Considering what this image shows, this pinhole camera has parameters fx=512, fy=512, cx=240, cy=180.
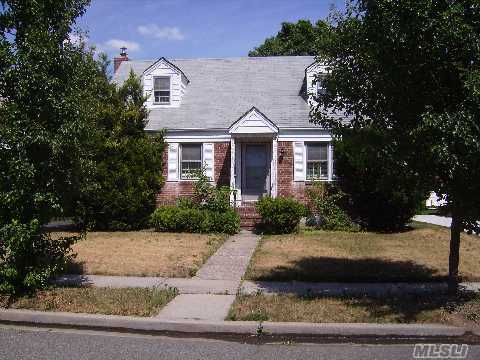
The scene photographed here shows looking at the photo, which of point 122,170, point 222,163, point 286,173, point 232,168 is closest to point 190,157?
point 222,163

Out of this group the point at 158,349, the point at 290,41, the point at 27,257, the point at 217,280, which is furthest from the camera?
the point at 290,41

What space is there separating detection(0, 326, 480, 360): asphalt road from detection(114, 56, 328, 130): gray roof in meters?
12.7

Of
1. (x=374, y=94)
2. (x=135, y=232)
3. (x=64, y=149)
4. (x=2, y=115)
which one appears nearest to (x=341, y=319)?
(x=374, y=94)

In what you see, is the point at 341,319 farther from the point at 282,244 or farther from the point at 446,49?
the point at 282,244

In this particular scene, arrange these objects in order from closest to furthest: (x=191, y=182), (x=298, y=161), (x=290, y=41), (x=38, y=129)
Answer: (x=38, y=129) → (x=298, y=161) → (x=191, y=182) → (x=290, y=41)

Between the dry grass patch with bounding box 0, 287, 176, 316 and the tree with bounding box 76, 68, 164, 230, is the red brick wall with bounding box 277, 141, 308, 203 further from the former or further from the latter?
the dry grass patch with bounding box 0, 287, 176, 316

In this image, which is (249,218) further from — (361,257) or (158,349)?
(158,349)

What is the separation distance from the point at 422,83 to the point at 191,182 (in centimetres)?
1245

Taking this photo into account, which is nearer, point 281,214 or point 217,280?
point 217,280

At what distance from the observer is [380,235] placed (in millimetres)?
14602

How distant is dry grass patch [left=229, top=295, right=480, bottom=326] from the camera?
6.77 m

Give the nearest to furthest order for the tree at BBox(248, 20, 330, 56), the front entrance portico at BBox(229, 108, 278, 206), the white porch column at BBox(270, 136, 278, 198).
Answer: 1. the white porch column at BBox(270, 136, 278, 198)
2. the front entrance portico at BBox(229, 108, 278, 206)
3. the tree at BBox(248, 20, 330, 56)

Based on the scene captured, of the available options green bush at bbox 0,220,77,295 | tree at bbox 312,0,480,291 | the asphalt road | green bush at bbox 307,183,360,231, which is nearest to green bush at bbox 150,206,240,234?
green bush at bbox 307,183,360,231

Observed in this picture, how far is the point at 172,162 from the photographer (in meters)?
18.9
